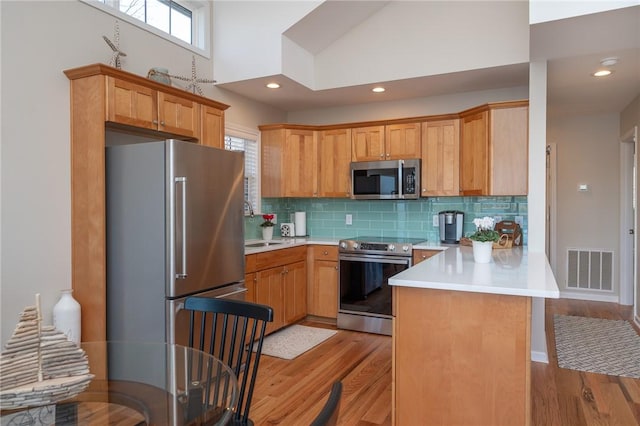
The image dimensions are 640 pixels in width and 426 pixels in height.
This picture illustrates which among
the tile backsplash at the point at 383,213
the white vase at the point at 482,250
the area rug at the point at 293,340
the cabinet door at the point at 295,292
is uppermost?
the tile backsplash at the point at 383,213

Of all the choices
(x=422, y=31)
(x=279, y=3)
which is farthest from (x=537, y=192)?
(x=279, y=3)

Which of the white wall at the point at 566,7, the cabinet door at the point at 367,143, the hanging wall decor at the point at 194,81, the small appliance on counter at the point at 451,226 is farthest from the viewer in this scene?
the cabinet door at the point at 367,143

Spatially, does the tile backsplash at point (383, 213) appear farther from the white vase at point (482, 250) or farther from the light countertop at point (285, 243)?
the white vase at point (482, 250)

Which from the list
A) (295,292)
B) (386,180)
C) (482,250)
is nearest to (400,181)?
(386,180)

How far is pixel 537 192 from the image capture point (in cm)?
356

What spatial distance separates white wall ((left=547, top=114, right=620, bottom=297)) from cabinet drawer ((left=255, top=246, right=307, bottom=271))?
149 inches

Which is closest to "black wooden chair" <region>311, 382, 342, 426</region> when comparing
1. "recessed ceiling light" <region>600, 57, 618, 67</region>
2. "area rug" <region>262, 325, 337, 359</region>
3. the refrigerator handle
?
the refrigerator handle

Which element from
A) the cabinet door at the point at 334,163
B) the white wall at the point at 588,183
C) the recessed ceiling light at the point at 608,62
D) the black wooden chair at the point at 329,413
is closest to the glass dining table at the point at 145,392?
the black wooden chair at the point at 329,413

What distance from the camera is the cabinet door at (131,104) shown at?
275 centimetres

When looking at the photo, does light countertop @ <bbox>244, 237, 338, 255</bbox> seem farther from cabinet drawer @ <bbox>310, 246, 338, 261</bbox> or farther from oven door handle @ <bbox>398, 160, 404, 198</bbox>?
oven door handle @ <bbox>398, 160, 404, 198</bbox>

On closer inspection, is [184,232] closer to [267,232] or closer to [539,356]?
[267,232]

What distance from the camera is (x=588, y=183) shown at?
5797 mm

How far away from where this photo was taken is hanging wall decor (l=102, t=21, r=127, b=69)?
3064 millimetres

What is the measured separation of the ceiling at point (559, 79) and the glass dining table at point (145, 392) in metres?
2.69
